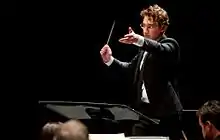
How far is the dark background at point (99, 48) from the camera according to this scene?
4.49m

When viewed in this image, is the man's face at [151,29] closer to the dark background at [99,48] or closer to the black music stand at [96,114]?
the black music stand at [96,114]

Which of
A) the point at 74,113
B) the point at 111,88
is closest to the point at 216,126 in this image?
the point at 74,113

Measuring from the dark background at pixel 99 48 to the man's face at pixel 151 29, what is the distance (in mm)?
1018

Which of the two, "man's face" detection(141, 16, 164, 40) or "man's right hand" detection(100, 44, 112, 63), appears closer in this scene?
"man's face" detection(141, 16, 164, 40)

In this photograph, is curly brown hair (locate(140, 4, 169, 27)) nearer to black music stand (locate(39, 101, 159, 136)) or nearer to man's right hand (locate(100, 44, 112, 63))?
man's right hand (locate(100, 44, 112, 63))

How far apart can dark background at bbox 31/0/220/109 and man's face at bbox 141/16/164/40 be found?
40.1 inches

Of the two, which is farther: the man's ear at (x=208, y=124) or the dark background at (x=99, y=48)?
the dark background at (x=99, y=48)

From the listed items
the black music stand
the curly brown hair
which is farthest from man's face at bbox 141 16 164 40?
the black music stand

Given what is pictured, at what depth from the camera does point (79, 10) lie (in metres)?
4.57

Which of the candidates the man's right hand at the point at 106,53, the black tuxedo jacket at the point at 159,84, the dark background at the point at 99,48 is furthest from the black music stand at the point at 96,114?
the dark background at the point at 99,48

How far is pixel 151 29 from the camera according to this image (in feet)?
11.7

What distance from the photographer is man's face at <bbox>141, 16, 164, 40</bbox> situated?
3.55 meters

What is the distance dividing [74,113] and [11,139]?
4.46ft

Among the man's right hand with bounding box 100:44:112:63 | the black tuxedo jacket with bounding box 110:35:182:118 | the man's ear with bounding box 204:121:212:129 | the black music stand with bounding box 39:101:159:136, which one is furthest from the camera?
the man's right hand with bounding box 100:44:112:63
